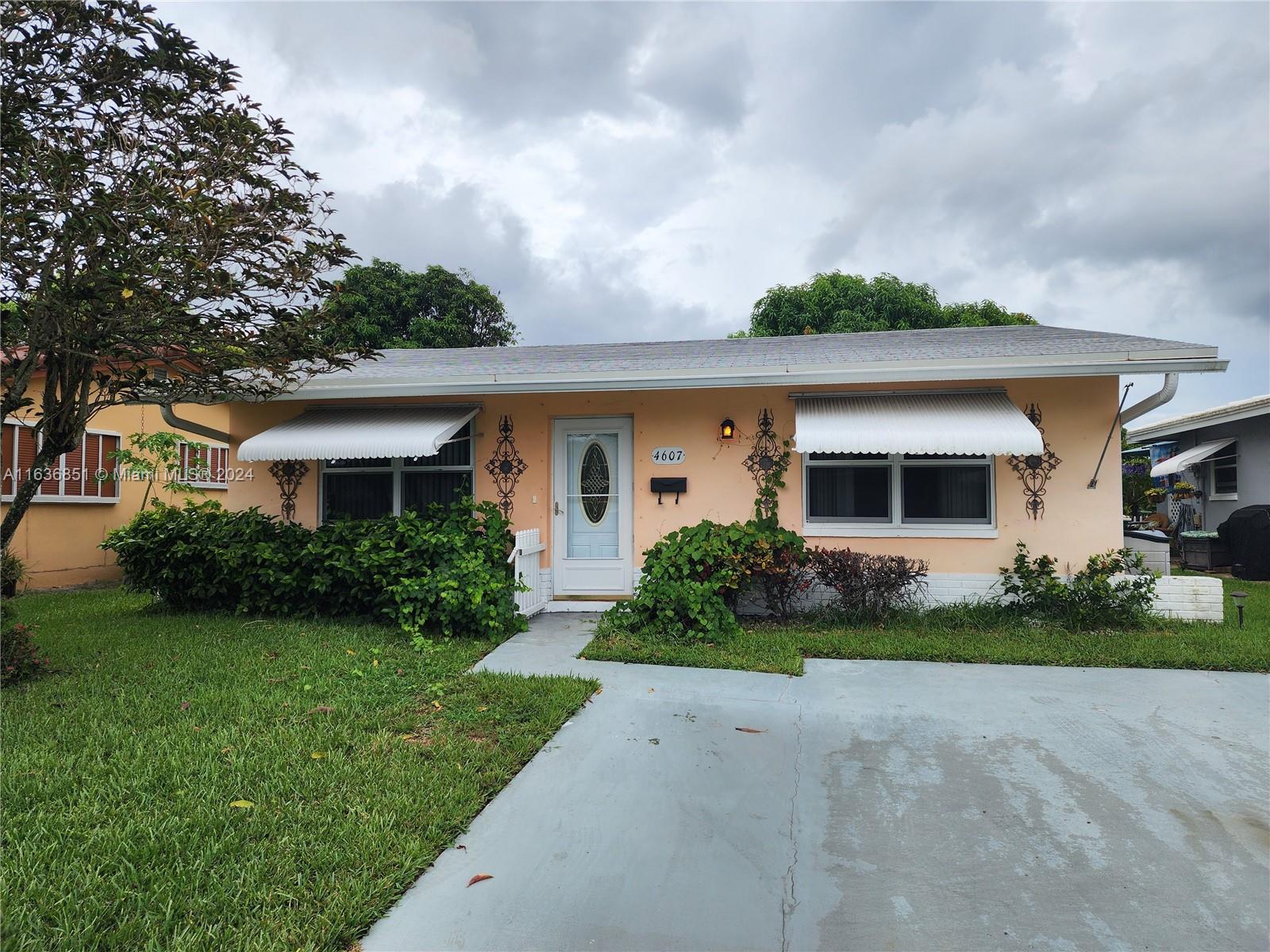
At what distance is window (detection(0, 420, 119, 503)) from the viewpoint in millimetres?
10883

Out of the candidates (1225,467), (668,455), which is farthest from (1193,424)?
(668,455)

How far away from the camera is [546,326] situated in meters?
30.7

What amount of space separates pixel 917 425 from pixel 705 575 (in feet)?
9.94

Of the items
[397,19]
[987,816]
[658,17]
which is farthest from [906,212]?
[987,816]

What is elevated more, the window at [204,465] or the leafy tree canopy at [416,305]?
the leafy tree canopy at [416,305]

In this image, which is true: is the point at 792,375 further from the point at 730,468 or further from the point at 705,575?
the point at 705,575

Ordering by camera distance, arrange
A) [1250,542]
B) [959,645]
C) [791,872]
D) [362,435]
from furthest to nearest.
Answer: [1250,542] < [362,435] < [959,645] < [791,872]

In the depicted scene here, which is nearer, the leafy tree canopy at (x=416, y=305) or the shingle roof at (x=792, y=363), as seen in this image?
the shingle roof at (x=792, y=363)

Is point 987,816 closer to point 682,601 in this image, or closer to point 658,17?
point 682,601

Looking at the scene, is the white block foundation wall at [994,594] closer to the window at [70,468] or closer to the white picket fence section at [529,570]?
the white picket fence section at [529,570]

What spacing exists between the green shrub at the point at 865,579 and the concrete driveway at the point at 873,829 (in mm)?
2222

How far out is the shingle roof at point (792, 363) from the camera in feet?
23.1

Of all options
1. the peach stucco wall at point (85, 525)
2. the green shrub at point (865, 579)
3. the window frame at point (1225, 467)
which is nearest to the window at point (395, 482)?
the peach stucco wall at point (85, 525)

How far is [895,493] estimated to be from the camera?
8.25 m
